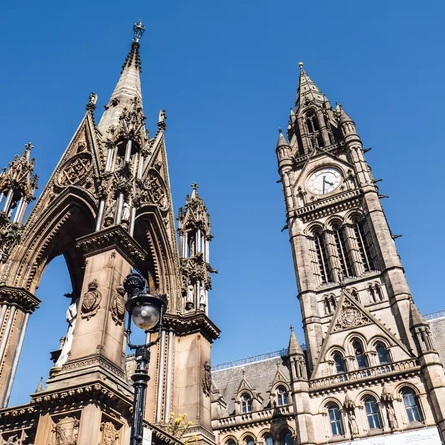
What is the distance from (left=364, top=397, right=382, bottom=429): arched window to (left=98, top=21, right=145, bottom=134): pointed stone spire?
3049 cm

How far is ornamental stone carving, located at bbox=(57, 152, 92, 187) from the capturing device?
52.5 ft

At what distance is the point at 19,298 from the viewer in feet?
44.6

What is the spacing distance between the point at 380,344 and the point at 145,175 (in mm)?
32931

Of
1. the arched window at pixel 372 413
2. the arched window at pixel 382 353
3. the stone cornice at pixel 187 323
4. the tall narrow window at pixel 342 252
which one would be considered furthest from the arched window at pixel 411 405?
the stone cornice at pixel 187 323

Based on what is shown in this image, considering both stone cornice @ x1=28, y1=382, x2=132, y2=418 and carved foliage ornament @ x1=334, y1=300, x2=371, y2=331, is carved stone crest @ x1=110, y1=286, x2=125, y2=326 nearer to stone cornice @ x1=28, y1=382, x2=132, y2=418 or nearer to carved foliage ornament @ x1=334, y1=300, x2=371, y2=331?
stone cornice @ x1=28, y1=382, x2=132, y2=418

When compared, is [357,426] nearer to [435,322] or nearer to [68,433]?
[435,322]

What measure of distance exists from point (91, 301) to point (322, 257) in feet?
142

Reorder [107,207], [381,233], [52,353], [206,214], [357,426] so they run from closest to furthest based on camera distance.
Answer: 1. [107,207]
2. [52,353]
3. [206,214]
4. [357,426]
5. [381,233]

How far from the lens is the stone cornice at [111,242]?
1226 cm

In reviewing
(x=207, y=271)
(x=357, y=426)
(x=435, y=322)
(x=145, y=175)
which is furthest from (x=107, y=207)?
(x=435, y=322)

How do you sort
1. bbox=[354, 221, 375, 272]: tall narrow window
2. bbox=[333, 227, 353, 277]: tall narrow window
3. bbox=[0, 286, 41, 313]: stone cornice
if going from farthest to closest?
bbox=[333, 227, 353, 277]: tall narrow window, bbox=[354, 221, 375, 272]: tall narrow window, bbox=[0, 286, 41, 313]: stone cornice

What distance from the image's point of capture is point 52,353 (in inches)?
640

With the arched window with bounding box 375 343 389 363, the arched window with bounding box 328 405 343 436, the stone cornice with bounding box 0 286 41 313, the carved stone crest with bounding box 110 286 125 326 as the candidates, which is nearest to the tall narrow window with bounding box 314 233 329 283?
the arched window with bounding box 375 343 389 363

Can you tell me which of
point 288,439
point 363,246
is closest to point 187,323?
point 288,439
